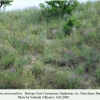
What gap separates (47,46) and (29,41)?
64 cm

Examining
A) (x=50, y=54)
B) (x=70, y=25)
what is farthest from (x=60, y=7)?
(x=50, y=54)

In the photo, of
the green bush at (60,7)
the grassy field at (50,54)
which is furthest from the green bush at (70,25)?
the green bush at (60,7)

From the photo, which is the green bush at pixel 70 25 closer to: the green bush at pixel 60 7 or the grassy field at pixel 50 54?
the grassy field at pixel 50 54

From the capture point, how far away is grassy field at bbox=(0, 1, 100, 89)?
7.23m

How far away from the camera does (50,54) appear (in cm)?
828

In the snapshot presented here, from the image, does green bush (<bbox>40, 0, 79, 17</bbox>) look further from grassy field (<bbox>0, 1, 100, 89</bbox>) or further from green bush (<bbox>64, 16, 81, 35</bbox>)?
green bush (<bbox>64, 16, 81, 35</bbox>)

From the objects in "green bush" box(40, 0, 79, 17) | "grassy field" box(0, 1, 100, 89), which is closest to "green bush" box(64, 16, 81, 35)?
"grassy field" box(0, 1, 100, 89)

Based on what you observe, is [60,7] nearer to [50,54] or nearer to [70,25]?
[70,25]

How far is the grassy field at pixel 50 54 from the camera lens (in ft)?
23.7

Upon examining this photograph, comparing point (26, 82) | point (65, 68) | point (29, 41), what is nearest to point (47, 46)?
point (29, 41)

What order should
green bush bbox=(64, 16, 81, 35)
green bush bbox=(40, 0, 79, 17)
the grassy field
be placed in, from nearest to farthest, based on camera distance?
the grassy field < green bush bbox=(64, 16, 81, 35) < green bush bbox=(40, 0, 79, 17)

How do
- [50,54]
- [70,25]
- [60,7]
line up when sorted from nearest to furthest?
A: [50,54]
[70,25]
[60,7]

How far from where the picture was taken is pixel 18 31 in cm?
1027

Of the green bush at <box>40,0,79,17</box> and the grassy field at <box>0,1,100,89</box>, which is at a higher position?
the green bush at <box>40,0,79,17</box>
